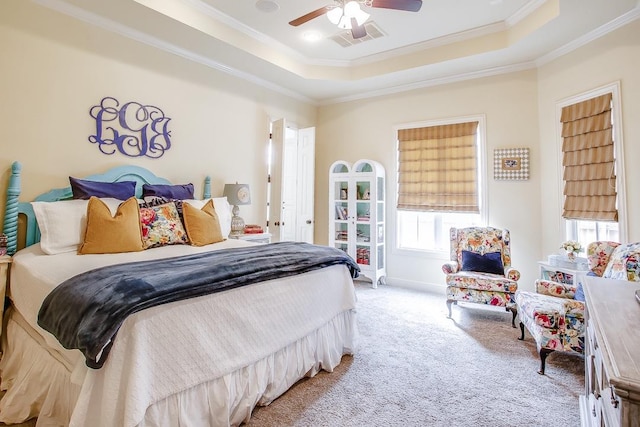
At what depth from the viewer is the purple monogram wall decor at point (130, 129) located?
3018 millimetres

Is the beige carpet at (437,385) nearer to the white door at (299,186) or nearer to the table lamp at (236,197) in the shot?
the table lamp at (236,197)

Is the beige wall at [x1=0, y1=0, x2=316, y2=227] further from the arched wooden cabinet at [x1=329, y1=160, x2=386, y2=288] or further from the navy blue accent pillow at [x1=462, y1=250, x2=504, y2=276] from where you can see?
the navy blue accent pillow at [x1=462, y1=250, x2=504, y2=276]

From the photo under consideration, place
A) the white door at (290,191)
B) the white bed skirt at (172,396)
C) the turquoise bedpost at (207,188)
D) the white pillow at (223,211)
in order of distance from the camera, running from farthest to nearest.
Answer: the white door at (290,191) < the turquoise bedpost at (207,188) < the white pillow at (223,211) < the white bed skirt at (172,396)

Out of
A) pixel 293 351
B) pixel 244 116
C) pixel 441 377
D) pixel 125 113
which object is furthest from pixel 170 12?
pixel 441 377

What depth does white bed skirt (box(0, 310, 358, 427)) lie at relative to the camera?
1.46m

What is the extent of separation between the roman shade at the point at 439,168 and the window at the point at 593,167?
0.99 meters

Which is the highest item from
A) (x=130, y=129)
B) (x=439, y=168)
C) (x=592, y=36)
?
(x=592, y=36)

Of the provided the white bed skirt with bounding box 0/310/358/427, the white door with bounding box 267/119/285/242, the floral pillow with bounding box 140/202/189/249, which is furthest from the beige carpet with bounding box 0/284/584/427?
the white door with bounding box 267/119/285/242

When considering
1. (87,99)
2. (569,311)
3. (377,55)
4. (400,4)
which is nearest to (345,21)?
(400,4)

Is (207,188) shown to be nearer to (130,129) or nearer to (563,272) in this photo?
(130,129)

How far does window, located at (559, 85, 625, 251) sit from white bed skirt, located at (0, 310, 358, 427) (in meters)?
3.12

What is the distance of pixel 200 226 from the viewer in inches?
115

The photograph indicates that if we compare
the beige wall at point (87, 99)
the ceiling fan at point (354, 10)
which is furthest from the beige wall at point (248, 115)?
the ceiling fan at point (354, 10)

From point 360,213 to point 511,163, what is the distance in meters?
2.07
